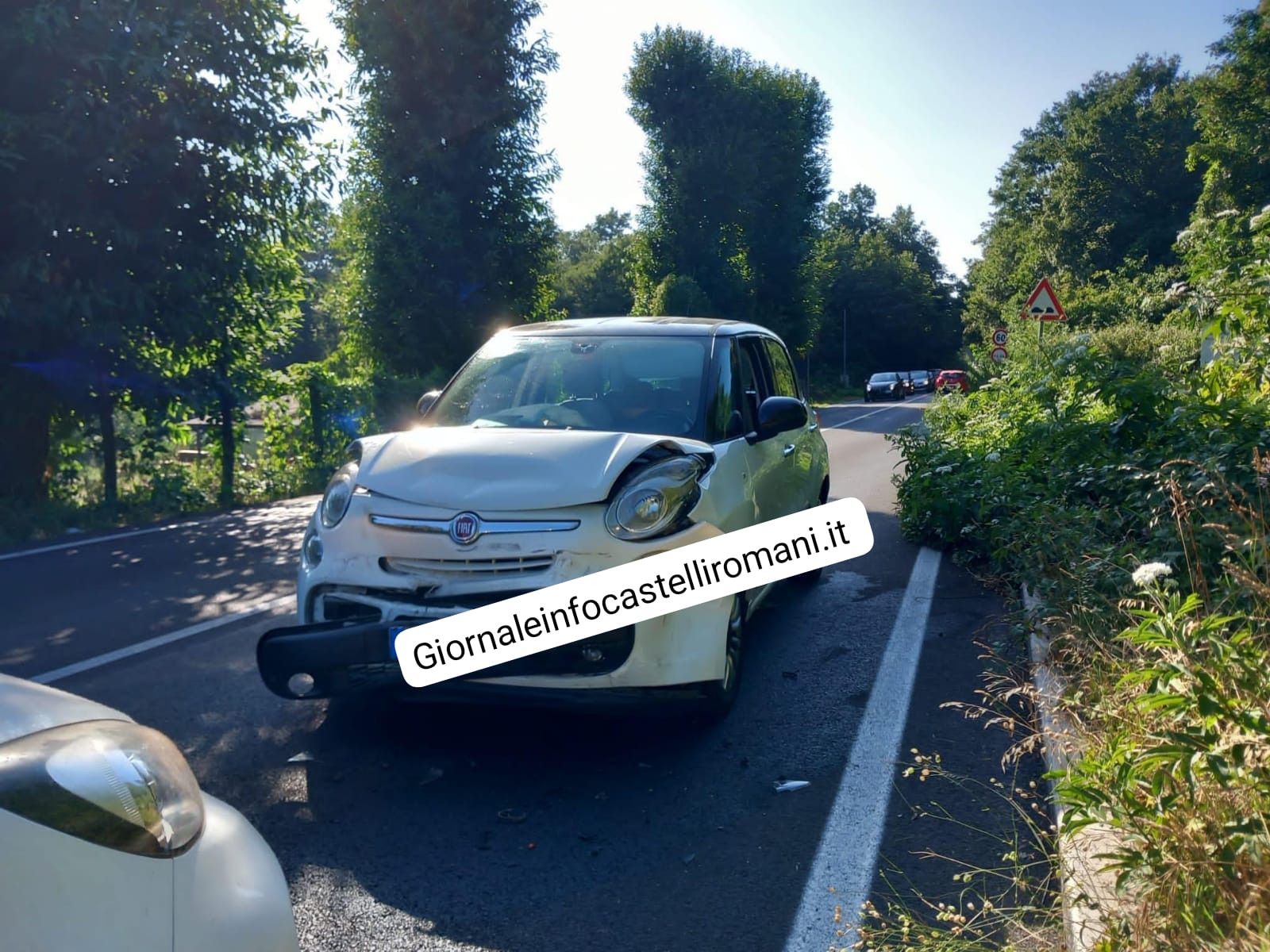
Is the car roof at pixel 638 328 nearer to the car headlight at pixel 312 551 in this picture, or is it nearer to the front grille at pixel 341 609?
the car headlight at pixel 312 551

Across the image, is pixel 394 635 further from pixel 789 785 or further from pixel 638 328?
pixel 638 328

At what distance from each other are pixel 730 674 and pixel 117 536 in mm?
8293

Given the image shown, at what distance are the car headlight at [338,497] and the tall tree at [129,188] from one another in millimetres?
8887

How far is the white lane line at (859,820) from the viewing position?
3.15 metres

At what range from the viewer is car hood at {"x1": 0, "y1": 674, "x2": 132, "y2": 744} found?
6.21 feet

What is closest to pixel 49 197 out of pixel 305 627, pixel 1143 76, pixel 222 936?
pixel 305 627

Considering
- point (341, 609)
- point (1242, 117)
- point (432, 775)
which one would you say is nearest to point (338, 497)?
point (341, 609)

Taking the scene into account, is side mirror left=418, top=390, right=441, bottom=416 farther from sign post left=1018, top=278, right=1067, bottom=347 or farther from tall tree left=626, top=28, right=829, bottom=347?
tall tree left=626, top=28, right=829, bottom=347

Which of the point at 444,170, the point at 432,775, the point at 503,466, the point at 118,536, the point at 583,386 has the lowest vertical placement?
the point at 118,536

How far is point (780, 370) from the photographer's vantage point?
24.3 feet

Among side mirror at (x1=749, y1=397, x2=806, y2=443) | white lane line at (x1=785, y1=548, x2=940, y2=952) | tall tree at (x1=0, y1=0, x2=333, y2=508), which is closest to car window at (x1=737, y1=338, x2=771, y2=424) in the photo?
side mirror at (x1=749, y1=397, x2=806, y2=443)

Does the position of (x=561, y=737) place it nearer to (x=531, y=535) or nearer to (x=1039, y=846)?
(x=531, y=535)

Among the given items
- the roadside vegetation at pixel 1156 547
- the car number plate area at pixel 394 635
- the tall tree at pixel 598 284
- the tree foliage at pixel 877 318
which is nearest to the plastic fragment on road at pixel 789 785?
the roadside vegetation at pixel 1156 547

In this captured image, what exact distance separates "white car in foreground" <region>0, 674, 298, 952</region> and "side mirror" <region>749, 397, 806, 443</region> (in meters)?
3.71
